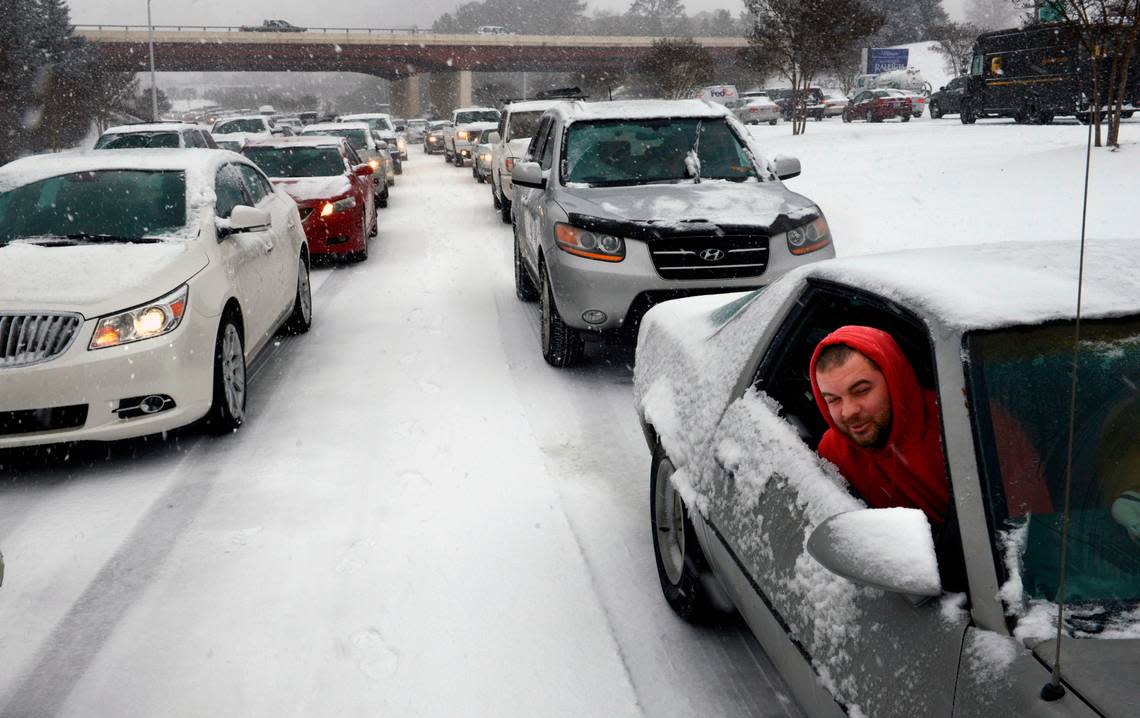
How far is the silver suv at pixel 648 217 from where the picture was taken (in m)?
6.64

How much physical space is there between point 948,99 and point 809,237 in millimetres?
32759

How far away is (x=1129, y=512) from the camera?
1.98 metres

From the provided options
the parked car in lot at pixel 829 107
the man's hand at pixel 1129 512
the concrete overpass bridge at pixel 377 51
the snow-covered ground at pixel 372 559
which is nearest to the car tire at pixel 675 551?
the snow-covered ground at pixel 372 559

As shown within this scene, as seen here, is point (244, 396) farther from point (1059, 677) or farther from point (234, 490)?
point (1059, 677)

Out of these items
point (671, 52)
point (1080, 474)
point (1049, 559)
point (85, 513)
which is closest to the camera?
point (1049, 559)

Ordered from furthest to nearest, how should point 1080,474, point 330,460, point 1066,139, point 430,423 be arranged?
1. point 1066,139
2. point 430,423
3. point 330,460
4. point 1080,474

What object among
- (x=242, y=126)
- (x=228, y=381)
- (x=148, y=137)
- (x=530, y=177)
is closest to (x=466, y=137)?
(x=242, y=126)

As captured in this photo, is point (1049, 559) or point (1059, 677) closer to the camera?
point (1059, 677)

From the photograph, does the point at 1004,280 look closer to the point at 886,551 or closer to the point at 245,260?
the point at 886,551

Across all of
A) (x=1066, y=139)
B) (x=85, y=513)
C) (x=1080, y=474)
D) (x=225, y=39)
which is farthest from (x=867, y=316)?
(x=225, y=39)

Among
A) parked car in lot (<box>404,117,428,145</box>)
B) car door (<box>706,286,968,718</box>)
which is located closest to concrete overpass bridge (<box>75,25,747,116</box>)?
parked car in lot (<box>404,117,428,145</box>)

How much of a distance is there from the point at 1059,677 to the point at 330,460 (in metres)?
4.49

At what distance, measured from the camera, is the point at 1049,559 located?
1.87 m

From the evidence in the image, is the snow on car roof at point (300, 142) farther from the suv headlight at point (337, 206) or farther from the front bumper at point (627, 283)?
the front bumper at point (627, 283)
